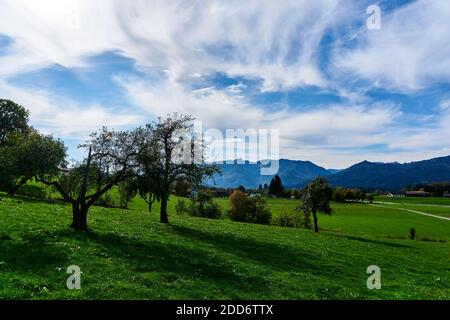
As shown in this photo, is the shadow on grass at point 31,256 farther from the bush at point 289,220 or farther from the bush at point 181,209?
the bush at point 289,220

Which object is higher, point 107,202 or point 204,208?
point 107,202

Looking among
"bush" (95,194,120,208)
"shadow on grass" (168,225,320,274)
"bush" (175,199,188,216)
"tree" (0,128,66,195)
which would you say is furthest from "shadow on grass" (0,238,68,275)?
"bush" (175,199,188,216)

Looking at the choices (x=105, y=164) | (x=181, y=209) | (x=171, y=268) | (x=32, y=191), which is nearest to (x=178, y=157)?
(x=105, y=164)

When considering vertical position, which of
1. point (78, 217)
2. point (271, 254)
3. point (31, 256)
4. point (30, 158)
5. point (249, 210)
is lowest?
point (249, 210)

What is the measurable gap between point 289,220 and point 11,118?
76877mm

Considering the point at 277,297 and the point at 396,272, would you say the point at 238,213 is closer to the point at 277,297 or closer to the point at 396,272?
the point at 396,272

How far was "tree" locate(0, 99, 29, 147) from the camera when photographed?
251 feet

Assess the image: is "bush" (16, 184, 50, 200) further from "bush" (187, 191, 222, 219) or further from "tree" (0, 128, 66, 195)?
"tree" (0, 128, 66, 195)

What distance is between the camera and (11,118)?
77.2 metres

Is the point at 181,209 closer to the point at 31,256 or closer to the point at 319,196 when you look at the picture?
the point at 319,196

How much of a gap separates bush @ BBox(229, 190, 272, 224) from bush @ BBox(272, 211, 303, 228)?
4.36m

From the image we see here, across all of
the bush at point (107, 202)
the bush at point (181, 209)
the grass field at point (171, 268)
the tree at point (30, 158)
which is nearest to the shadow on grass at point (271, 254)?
the grass field at point (171, 268)

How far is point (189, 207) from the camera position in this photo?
366 feet

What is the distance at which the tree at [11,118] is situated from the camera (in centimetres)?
7638
